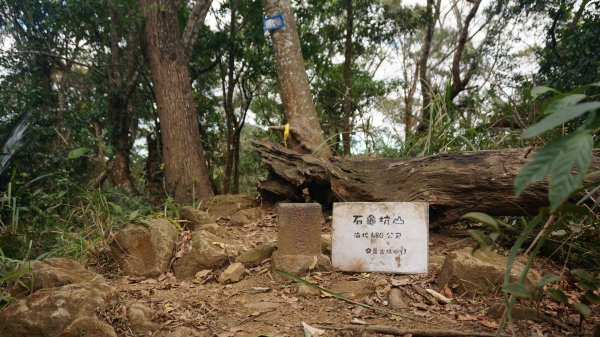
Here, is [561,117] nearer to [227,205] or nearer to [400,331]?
[400,331]

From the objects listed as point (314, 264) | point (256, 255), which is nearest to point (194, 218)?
point (256, 255)

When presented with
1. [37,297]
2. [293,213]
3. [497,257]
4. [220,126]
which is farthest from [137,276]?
[220,126]

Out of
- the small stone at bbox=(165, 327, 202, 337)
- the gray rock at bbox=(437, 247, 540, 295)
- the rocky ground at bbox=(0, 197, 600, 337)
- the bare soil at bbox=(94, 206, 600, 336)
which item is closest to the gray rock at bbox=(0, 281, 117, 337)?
the rocky ground at bbox=(0, 197, 600, 337)

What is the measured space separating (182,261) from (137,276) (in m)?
0.32

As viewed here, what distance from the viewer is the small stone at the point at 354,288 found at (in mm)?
2379

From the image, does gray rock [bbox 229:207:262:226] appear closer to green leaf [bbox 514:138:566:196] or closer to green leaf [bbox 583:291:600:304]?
green leaf [bbox 583:291:600:304]

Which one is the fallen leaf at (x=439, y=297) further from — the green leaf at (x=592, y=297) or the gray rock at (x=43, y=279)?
the gray rock at (x=43, y=279)

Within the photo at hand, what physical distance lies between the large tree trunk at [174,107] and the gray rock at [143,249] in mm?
1857

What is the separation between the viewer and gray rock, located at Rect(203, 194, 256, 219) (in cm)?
420

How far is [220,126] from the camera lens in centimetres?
1058

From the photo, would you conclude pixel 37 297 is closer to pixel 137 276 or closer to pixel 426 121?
pixel 137 276

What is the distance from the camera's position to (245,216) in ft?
12.9

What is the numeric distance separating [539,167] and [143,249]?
2673mm

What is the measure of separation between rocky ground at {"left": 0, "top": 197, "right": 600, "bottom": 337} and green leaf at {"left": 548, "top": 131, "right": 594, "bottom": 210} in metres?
1.28
